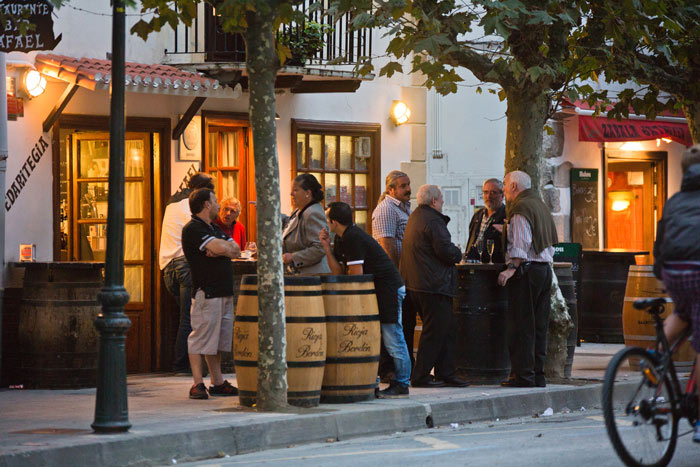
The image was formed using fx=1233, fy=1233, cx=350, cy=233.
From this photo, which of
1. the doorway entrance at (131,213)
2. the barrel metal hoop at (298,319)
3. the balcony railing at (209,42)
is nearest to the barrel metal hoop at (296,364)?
the barrel metal hoop at (298,319)

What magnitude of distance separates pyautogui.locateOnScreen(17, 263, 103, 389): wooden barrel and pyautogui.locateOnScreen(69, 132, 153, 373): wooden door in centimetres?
180

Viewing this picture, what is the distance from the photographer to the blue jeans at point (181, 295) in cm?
1237

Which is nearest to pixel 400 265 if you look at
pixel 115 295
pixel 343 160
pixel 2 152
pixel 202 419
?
pixel 202 419

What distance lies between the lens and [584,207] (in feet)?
64.2

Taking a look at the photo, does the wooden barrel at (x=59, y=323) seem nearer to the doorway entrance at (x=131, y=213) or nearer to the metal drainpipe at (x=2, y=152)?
the metal drainpipe at (x=2, y=152)

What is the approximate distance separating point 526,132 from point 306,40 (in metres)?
3.46

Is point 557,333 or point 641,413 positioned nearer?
point 641,413

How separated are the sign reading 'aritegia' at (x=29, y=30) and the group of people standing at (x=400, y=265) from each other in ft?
6.11

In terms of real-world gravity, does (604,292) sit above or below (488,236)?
below

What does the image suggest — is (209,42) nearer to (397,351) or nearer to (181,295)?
(181,295)

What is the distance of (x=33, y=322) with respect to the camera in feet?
37.9

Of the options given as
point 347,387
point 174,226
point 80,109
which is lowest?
point 347,387

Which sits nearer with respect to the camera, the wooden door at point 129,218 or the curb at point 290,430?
the curb at point 290,430

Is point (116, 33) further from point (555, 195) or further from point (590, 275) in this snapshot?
point (555, 195)
